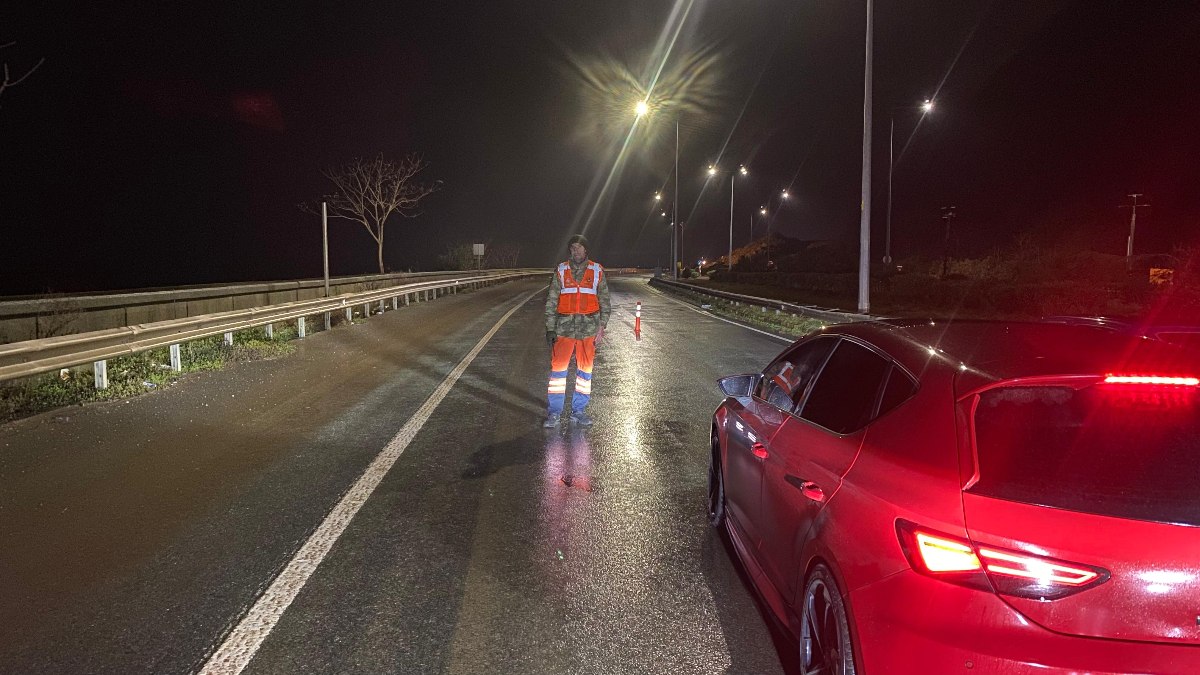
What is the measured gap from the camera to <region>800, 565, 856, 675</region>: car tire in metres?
2.53

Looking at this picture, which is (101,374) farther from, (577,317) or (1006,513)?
(1006,513)

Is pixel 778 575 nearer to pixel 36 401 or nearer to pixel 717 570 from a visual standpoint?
pixel 717 570

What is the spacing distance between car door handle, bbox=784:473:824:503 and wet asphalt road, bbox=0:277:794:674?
795mm

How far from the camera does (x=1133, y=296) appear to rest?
878 inches

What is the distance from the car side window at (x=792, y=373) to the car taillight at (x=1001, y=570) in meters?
1.48

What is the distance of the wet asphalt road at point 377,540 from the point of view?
345 cm

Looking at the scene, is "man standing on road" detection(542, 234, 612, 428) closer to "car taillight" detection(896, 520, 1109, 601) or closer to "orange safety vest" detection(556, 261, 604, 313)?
"orange safety vest" detection(556, 261, 604, 313)

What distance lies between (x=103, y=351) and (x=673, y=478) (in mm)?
7177

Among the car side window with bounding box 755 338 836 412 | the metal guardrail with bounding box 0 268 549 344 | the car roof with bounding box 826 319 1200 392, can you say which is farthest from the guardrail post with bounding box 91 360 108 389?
the car roof with bounding box 826 319 1200 392

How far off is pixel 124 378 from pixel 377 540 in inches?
297

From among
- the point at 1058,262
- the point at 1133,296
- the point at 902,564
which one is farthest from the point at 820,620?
the point at 1058,262

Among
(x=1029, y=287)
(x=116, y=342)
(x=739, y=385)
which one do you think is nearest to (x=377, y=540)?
(x=739, y=385)

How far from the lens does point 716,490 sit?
5.03 meters

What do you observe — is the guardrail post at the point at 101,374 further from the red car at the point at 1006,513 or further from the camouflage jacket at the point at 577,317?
the red car at the point at 1006,513
